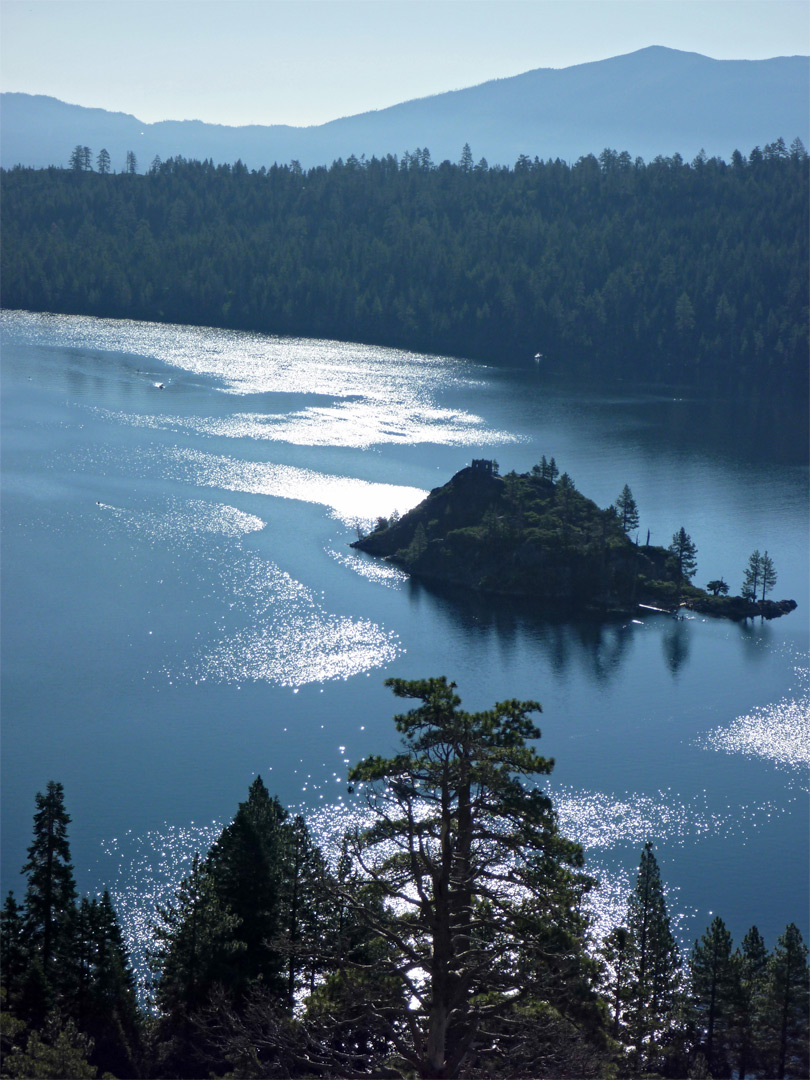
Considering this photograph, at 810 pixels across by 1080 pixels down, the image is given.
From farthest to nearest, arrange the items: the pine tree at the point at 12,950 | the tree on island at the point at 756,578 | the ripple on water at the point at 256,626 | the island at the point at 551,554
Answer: the island at the point at 551,554, the tree on island at the point at 756,578, the ripple on water at the point at 256,626, the pine tree at the point at 12,950

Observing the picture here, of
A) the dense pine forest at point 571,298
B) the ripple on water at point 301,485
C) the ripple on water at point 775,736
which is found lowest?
A: the ripple on water at point 775,736

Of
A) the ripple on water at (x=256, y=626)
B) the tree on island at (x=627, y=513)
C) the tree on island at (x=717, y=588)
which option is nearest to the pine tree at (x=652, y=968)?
the ripple on water at (x=256, y=626)

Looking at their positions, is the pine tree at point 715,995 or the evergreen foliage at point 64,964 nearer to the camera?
the evergreen foliage at point 64,964

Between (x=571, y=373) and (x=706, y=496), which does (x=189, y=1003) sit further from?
(x=571, y=373)

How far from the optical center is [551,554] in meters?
75.4

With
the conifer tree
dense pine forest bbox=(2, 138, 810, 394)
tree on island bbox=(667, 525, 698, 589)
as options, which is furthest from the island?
dense pine forest bbox=(2, 138, 810, 394)

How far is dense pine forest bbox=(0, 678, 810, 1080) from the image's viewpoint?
1639cm

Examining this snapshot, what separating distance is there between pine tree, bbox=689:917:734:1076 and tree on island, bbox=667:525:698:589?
155ft

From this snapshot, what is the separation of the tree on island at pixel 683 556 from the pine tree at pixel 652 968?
151ft

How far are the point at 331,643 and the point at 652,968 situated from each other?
36545mm

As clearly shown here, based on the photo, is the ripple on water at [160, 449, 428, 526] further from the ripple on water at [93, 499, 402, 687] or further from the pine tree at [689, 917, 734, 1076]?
the pine tree at [689, 917, 734, 1076]

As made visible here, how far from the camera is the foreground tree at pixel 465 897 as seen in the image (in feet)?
52.6

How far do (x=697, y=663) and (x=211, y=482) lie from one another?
46.8 meters

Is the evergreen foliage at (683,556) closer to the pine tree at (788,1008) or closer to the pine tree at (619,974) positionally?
the pine tree at (619,974)
